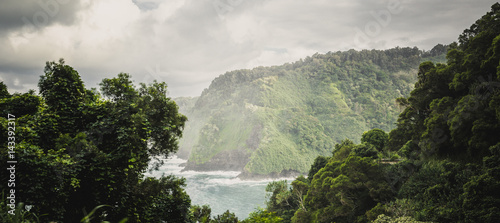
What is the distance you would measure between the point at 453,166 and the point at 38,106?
71.7ft

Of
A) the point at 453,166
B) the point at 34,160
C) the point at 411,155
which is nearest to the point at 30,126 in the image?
the point at 34,160

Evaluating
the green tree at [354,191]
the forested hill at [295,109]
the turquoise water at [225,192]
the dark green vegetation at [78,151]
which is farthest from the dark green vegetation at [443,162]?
the forested hill at [295,109]

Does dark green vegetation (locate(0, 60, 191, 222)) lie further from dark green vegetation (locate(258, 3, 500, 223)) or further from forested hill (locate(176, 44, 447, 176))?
forested hill (locate(176, 44, 447, 176))

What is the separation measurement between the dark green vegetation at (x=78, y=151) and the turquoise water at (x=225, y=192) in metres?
42.3

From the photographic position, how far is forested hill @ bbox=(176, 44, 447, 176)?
387 ft

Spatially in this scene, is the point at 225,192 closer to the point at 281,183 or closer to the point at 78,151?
the point at 281,183

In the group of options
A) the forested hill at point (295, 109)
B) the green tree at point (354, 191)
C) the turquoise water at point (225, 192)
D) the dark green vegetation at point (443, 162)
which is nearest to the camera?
the dark green vegetation at point (443, 162)

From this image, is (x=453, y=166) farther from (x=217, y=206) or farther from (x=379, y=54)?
(x=379, y=54)

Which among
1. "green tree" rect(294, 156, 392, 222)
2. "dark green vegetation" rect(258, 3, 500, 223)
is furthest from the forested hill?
"dark green vegetation" rect(258, 3, 500, 223)

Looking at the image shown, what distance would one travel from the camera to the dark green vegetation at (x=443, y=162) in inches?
556

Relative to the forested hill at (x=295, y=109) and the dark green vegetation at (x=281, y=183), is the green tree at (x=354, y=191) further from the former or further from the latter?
the forested hill at (x=295, y=109)

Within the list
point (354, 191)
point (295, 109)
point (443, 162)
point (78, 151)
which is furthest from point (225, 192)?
point (295, 109)

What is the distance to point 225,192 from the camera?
3145 inches

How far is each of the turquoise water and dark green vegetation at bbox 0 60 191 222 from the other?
42.3 m
